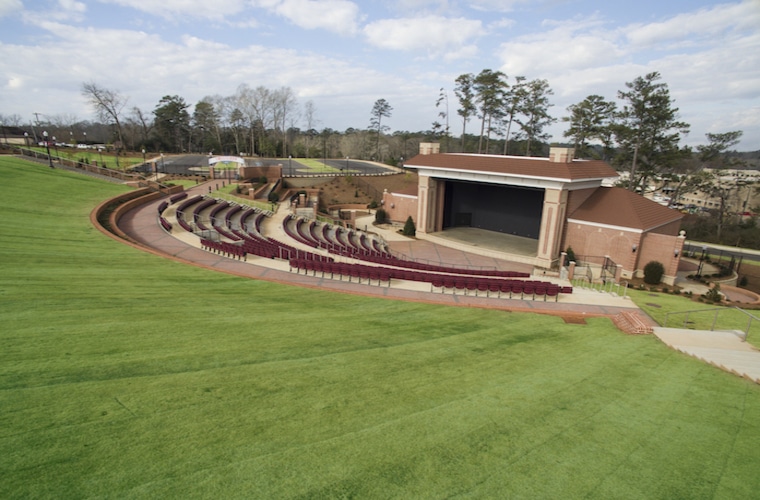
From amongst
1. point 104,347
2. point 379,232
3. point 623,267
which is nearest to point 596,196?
Result: point 623,267

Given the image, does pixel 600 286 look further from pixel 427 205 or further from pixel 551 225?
pixel 427 205

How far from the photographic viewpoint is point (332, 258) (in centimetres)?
2555

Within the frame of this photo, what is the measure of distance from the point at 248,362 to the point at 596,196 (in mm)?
33576

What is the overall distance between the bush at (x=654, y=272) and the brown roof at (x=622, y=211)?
8.97 feet

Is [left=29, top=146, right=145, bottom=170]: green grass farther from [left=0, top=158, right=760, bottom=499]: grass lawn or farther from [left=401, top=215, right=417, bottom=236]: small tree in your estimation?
A: [left=0, top=158, right=760, bottom=499]: grass lawn

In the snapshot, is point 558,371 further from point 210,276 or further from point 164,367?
point 210,276

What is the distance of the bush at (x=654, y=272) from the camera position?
28.3 m

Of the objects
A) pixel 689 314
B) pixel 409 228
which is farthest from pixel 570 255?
pixel 409 228

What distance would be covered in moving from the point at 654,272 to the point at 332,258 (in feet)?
74.2

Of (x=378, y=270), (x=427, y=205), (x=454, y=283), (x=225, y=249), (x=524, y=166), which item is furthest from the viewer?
(x=427, y=205)

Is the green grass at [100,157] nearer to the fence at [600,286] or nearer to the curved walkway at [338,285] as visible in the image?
the curved walkway at [338,285]

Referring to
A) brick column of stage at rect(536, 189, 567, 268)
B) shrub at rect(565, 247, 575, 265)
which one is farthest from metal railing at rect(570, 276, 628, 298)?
brick column of stage at rect(536, 189, 567, 268)

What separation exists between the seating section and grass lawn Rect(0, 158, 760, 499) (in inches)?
277

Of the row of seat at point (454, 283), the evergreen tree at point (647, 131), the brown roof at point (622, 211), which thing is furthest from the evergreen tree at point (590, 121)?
the row of seat at point (454, 283)
